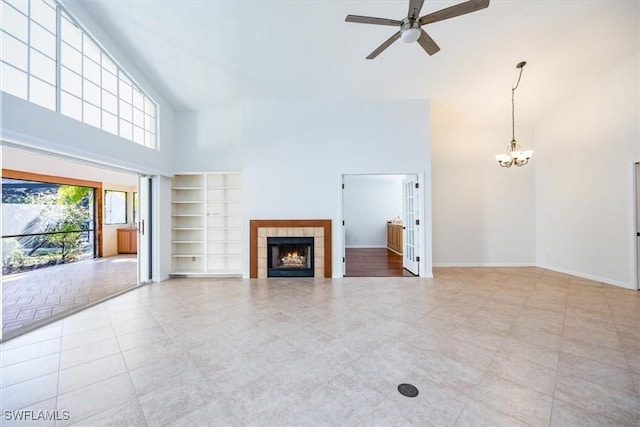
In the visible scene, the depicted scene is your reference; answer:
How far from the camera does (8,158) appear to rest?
5629 millimetres

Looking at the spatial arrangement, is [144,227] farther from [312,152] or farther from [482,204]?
[482,204]

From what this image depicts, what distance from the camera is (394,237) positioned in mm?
8688

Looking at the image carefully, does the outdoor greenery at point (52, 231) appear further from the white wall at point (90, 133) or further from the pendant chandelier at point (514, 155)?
the pendant chandelier at point (514, 155)

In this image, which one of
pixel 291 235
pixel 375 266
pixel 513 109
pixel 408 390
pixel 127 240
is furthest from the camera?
pixel 127 240

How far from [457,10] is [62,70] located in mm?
4587

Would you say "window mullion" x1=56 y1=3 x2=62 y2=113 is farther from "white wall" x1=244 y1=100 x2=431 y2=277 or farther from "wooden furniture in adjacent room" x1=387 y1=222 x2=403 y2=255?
"wooden furniture in adjacent room" x1=387 y1=222 x2=403 y2=255

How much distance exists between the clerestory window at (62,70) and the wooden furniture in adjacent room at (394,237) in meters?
7.22

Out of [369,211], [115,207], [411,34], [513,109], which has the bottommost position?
[369,211]

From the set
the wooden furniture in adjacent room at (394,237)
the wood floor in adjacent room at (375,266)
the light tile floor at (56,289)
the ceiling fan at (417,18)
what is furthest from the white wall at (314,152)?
the wooden furniture in adjacent room at (394,237)

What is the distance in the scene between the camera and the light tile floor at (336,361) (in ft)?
5.44

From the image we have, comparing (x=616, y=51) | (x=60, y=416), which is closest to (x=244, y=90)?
(x=60, y=416)

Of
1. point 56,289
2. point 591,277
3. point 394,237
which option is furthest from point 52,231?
point 591,277

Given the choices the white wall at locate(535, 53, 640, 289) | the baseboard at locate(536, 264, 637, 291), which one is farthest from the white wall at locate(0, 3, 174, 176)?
the baseboard at locate(536, 264, 637, 291)

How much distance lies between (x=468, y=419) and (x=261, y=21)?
4642mm
